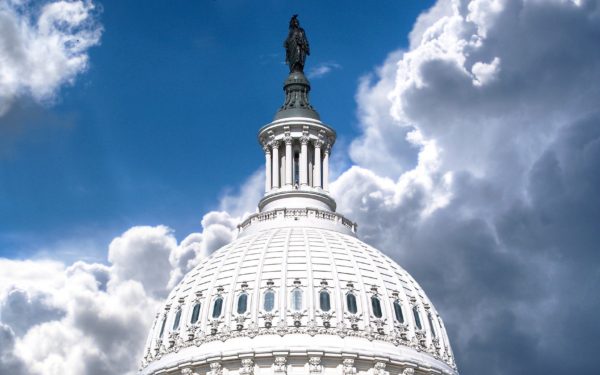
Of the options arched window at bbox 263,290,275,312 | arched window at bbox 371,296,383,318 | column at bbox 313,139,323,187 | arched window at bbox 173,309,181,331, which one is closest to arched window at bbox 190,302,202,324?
arched window at bbox 173,309,181,331

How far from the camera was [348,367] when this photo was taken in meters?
85.9

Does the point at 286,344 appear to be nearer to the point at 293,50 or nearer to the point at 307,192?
the point at 307,192

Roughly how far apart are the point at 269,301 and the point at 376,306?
8.15m

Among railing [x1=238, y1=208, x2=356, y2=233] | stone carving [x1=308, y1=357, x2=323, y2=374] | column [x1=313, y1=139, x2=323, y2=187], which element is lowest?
stone carving [x1=308, y1=357, x2=323, y2=374]

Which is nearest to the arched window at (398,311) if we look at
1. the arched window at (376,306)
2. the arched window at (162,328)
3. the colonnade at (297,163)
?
the arched window at (376,306)

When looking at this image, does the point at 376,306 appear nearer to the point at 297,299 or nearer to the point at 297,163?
the point at 297,299

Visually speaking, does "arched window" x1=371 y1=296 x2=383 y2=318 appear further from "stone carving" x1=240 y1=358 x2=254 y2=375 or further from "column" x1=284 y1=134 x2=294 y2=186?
"column" x1=284 y1=134 x2=294 y2=186

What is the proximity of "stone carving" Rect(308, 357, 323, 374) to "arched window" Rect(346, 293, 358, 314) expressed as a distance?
5.48 m

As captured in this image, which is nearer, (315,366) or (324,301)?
(315,366)

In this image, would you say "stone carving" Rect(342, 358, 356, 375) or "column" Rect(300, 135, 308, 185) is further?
"column" Rect(300, 135, 308, 185)

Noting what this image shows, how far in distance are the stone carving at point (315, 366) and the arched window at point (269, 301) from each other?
5.59 meters

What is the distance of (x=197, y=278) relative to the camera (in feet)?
319

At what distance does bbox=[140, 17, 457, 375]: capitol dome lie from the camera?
8669 cm

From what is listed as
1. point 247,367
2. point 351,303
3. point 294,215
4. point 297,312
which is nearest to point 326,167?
point 294,215
